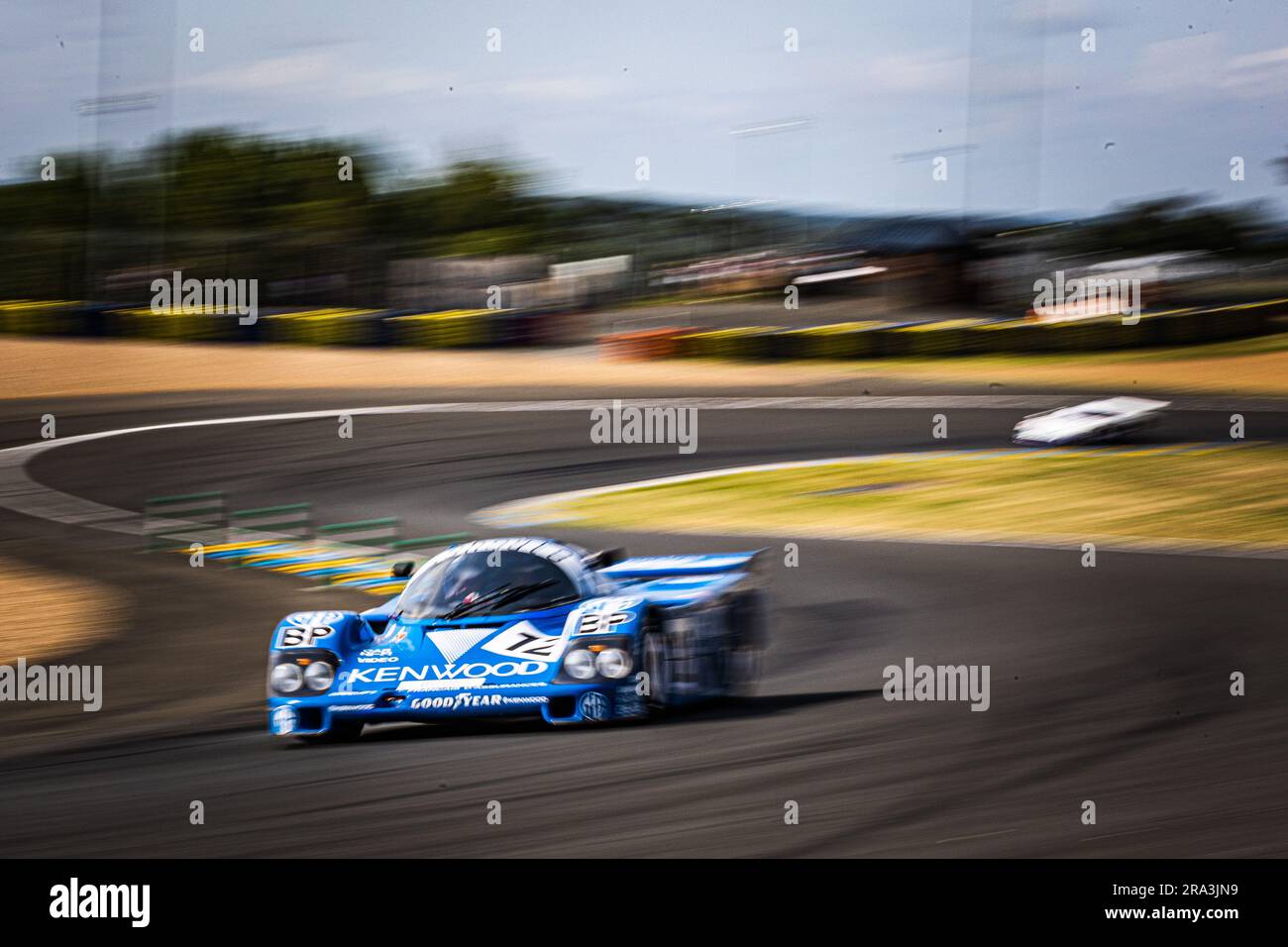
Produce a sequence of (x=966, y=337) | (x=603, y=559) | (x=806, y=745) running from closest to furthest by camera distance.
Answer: (x=806, y=745) → (x=603, y=559) → (x=966, y=337)

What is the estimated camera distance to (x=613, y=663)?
7859 millimetres

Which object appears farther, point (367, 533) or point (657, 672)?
point (367, 533)

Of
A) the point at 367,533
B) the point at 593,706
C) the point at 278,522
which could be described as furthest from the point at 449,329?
the point at 593,706

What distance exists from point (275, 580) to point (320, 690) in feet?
19.2

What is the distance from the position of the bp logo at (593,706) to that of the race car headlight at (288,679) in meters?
1.40

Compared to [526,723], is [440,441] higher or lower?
higher

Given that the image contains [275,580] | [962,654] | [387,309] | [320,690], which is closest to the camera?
[320,690]

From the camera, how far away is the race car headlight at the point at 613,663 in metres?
7.82

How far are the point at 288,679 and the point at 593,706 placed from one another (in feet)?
5.00

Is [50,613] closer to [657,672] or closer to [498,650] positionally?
[498,650]

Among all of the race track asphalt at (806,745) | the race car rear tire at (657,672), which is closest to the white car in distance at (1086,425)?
the race track asphalt at (806,745)
